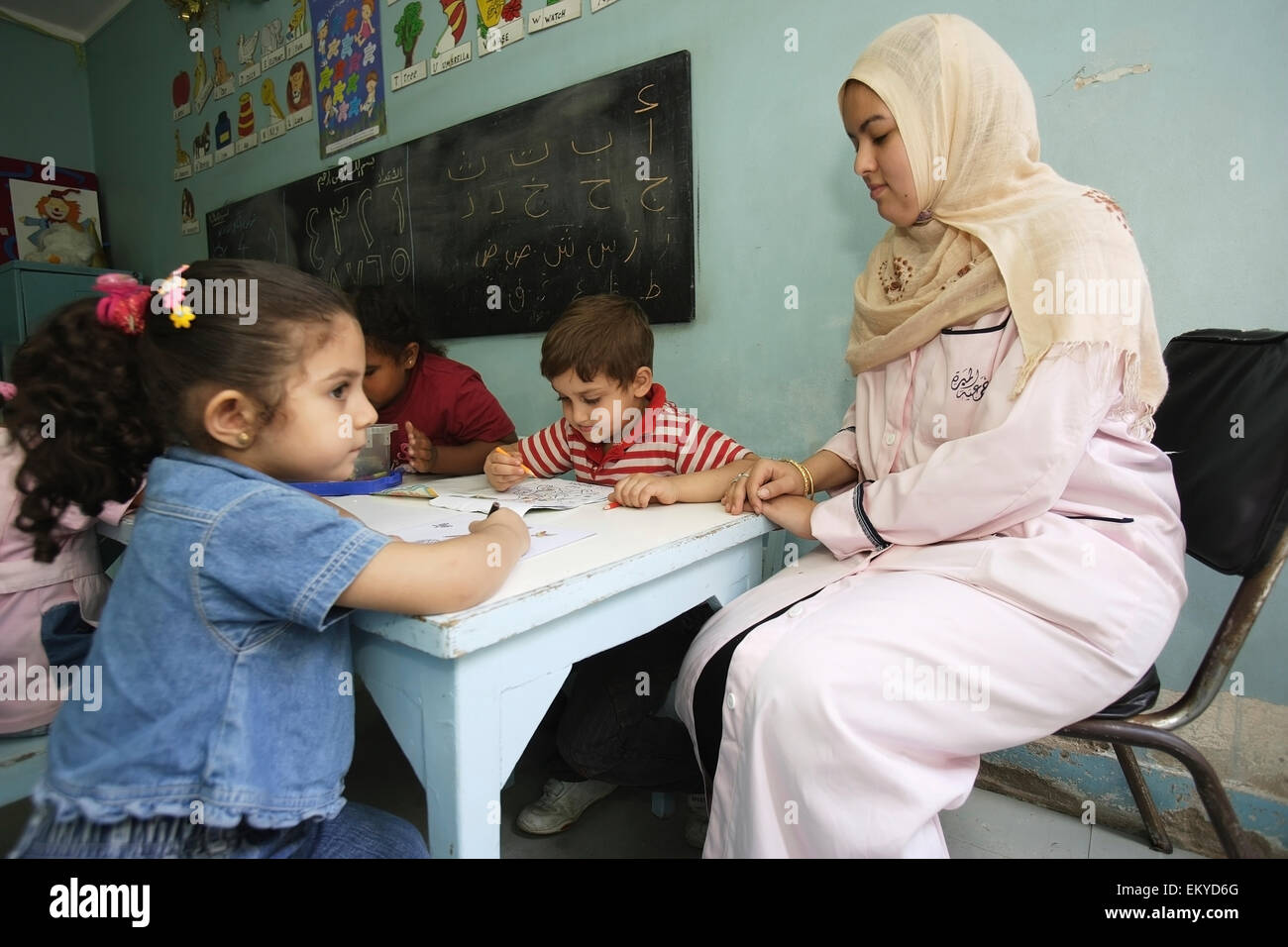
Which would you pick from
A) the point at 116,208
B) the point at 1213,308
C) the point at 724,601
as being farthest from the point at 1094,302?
the point at 116,208

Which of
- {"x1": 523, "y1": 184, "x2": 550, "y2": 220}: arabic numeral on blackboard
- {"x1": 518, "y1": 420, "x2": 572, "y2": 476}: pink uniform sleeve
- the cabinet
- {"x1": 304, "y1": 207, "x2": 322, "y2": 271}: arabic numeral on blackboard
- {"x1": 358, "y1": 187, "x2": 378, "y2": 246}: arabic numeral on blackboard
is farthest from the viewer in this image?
the cabinet

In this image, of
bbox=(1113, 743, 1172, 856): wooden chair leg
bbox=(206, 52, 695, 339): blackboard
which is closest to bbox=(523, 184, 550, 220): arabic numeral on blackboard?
bbox=(206, 52, 695, 339): blackboard

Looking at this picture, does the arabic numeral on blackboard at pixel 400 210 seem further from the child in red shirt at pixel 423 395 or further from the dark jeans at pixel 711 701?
the dark jeans at pixel 711 701


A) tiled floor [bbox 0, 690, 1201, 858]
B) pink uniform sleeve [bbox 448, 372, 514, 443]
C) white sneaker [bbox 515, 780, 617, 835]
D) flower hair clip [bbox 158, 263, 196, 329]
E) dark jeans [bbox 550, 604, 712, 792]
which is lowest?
tiled floor [bbox 0, 690, 1201, 858]

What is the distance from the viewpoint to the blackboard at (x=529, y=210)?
1717 millimetres

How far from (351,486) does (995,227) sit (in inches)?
44.9

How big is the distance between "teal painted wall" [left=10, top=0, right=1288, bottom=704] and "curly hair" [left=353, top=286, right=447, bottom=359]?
0.43 meters

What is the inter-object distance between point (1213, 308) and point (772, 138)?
916 millimetres

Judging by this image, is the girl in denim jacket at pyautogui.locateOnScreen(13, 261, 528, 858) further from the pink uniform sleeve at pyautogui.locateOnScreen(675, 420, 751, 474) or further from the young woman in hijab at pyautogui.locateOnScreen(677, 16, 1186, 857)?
the pink uniform sleeve at pyautogui.locateOnScreen(675, 420, 751, 474)

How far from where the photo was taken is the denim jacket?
1.93 feet

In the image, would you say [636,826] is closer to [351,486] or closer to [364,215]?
[351,486]

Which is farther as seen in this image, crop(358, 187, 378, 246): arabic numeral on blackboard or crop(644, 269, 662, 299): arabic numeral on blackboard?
crop(358, 187, 378, 246): arabic numeral on blackboard

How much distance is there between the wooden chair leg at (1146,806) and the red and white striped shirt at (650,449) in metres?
0.84
